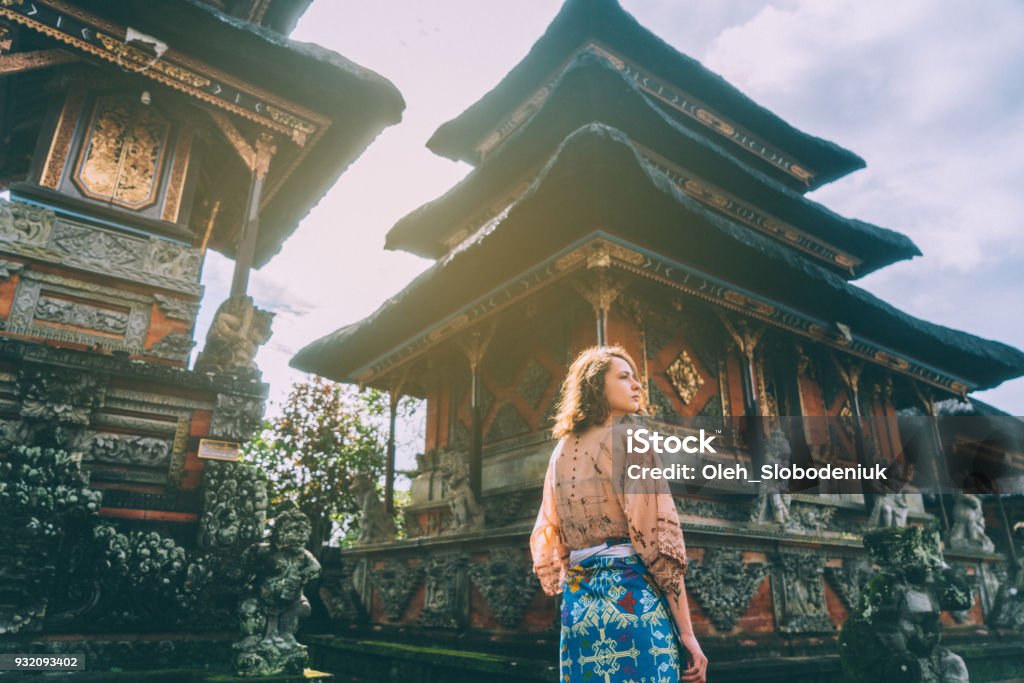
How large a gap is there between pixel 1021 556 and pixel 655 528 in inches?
541

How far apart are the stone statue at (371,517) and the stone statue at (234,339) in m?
6.02

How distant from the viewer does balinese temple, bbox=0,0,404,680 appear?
4.73 m

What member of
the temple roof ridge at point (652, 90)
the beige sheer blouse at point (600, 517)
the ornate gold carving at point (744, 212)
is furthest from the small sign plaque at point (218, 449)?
the temple roof ridge at point (652, 90)

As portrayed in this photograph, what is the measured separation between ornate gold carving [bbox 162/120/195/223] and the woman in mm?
6485

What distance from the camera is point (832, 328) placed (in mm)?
10219

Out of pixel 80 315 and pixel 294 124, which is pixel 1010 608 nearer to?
pixel 294 124

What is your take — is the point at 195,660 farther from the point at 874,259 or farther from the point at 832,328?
the point at 874,259

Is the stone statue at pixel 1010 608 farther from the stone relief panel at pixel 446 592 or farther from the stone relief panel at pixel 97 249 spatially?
the stone relief panel at pixel 97 249

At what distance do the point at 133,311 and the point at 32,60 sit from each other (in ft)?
8.88

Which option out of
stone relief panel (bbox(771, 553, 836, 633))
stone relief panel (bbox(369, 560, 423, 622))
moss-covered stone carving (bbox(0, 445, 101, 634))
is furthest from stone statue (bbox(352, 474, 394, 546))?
moss-covered stone carving (bbox(0, 445, 101, 634))

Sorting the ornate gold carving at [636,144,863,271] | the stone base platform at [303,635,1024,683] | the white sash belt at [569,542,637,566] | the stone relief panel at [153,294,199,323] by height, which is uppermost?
the ornate gold carving at [636,144,863,271]

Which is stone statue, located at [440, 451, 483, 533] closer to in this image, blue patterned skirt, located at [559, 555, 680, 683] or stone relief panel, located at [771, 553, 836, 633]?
stone relief panel, located at [771, 553, 836, 633]

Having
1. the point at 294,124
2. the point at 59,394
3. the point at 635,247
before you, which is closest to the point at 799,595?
the point at 635,247

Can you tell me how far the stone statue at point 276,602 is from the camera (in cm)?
475
